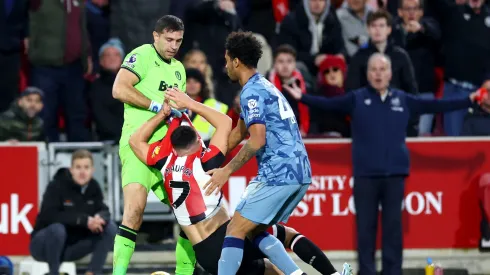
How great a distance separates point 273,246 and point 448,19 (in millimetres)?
5905

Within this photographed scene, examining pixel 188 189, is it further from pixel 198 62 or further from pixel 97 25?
pixel 97 25

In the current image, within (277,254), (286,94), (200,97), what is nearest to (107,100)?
(200,97)

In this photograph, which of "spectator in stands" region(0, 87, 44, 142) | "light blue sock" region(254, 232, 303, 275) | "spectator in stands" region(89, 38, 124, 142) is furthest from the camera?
"spectator in stands" region(89, 38, 124, 142)

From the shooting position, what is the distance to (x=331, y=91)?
14828mm

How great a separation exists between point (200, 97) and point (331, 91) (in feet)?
5.81

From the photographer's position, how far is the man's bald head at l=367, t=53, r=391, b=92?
13.5 meters

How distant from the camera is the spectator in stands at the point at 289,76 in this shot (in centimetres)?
1445

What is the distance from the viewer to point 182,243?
11.4 meters

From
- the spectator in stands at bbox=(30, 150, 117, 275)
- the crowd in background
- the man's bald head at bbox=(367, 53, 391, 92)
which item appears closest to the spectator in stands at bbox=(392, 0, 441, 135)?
the crowd in background

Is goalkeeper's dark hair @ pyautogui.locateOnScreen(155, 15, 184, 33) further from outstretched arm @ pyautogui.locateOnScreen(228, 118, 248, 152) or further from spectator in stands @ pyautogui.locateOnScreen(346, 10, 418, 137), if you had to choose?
spectator in stands @ pyautogui.locateOnScreen(346, 10, 418, 137)

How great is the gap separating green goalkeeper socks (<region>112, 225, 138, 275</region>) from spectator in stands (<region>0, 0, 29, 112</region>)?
189 inches

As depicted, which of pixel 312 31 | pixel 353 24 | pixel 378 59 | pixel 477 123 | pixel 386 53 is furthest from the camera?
pixel 353 24

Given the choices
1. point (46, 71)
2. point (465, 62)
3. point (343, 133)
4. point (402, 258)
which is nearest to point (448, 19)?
point (465, 62)

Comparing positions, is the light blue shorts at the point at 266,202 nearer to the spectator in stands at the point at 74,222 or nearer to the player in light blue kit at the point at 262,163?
the player in light blue kit at the point at 262,163
